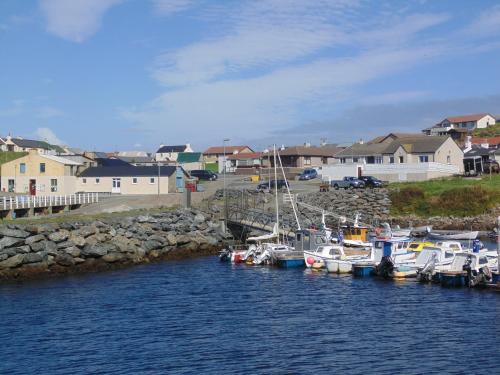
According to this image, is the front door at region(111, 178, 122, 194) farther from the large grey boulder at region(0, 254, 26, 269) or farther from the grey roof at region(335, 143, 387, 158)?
the large grey boulder at region(0, 254, 26, 269)

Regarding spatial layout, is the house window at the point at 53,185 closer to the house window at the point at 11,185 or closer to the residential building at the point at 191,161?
the house window at the point at 11,185

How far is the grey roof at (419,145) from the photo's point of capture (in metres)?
98.1

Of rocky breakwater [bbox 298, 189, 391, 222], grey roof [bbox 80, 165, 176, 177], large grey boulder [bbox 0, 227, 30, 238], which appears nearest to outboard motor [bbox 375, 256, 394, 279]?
large grey boulder [bbox 0, 227, 30, 238]

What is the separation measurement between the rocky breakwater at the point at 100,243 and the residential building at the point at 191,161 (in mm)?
78850

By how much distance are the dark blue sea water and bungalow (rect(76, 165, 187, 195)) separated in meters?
37.8

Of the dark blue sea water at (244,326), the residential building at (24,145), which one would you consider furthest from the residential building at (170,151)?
the dark blue sea water at (244,326)

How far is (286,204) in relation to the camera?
7850cm

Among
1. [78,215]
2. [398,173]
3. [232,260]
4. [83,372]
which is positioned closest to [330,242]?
[232,260]

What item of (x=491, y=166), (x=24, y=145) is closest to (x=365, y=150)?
(x=491, y=166)

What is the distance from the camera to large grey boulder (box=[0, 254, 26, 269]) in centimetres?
4862

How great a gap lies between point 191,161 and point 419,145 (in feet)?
203

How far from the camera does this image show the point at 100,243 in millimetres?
55406

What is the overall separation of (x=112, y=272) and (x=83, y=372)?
80.2 ft

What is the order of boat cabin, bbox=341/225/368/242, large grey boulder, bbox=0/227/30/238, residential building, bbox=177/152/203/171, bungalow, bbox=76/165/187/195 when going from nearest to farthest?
large grey boulder, bbox=0/227/30/238
boat cabin, bbox=341/225/368/242
bungalow, bbox=76/165/187/195
residential building, bbox=177/152/203/171
